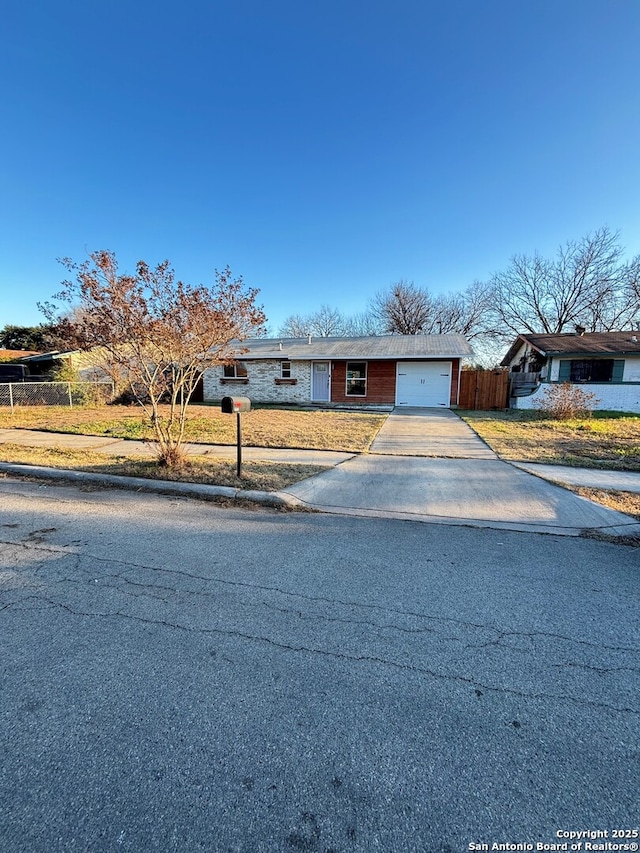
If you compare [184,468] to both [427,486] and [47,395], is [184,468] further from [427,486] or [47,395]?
[47,395]

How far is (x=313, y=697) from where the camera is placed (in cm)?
195

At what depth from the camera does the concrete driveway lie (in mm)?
4418

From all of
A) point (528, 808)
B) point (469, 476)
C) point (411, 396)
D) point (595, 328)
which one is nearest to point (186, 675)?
point (528, 808)

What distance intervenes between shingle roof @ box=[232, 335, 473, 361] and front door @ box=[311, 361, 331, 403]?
0.72 m

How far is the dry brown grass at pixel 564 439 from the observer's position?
7246 millimetres

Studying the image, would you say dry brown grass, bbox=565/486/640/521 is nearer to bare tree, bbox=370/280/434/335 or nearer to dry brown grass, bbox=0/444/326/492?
dry brown grass, bbox=0/444/326/492

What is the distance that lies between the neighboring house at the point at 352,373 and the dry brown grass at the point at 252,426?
3.41m

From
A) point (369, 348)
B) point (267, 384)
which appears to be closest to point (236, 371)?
point (267, 384)

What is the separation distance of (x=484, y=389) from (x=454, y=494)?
1290 centimetres

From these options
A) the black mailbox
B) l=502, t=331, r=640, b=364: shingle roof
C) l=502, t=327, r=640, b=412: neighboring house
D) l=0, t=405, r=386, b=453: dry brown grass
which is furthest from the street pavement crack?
l=502, t=331, r=640, b=364: shingle roof

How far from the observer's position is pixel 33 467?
6.39 metres

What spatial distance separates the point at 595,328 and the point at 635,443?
29813 millimetres

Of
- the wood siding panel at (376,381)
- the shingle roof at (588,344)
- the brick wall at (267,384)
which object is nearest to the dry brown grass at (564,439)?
the wood siding panel at (376,381)

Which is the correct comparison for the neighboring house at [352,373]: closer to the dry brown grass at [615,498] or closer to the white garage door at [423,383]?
the white garage door at [423,383]
